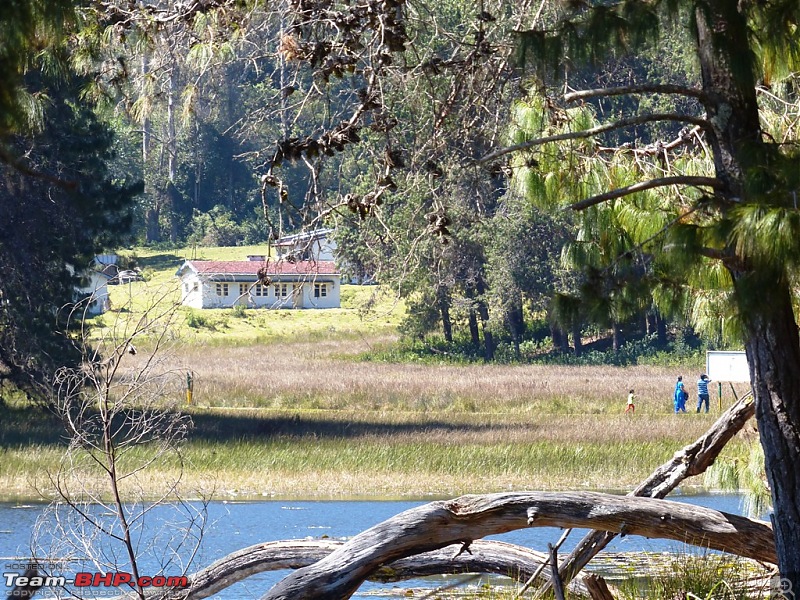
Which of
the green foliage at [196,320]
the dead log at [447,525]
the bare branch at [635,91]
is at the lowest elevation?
the dead log at [447,525]

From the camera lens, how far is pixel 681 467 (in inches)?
267

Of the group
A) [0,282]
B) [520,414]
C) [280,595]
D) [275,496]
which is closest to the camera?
[280,595]

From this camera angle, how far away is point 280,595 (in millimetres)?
5891

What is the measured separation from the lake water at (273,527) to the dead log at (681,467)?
4863mm

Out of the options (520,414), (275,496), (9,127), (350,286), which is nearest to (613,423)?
(520,414)

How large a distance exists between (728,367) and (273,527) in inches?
449

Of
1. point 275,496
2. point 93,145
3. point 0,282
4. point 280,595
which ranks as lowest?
point 275,496

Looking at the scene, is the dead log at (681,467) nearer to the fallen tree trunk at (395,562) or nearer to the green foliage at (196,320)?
the fallen tree trunk at (395,562)

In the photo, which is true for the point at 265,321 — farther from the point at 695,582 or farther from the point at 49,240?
the point at 695,582

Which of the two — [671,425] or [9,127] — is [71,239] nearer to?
[671,425]

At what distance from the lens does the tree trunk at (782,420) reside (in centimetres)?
544

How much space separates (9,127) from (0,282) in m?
20.9

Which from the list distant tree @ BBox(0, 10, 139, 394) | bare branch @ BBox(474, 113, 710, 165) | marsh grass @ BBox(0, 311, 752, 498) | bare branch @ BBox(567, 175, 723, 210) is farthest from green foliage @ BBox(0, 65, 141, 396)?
bare branch @ BBox(567, 175, 723, 210)

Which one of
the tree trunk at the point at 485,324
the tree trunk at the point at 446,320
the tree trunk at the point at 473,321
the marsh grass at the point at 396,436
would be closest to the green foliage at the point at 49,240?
the marsh grass at the point at 396,436
